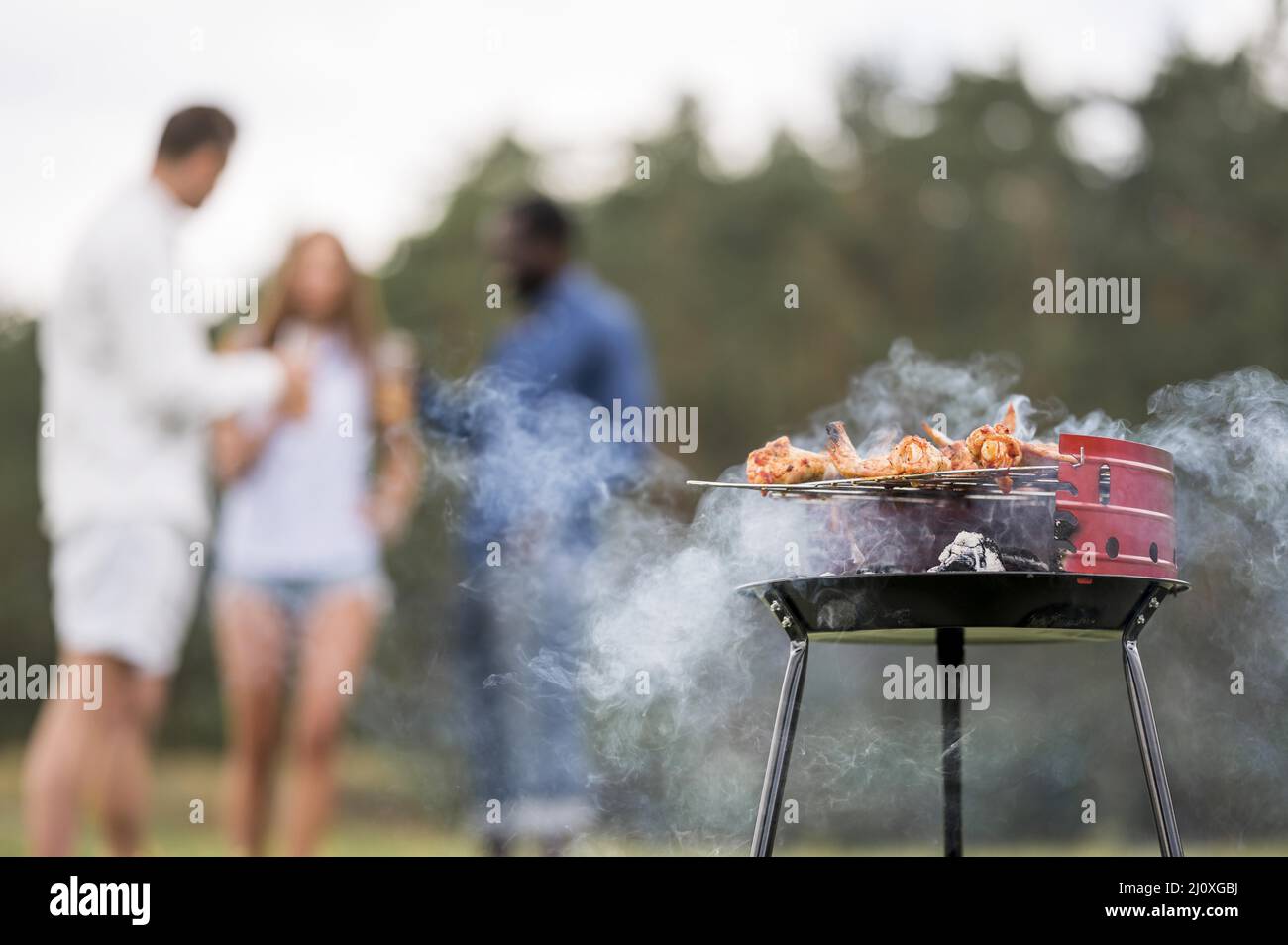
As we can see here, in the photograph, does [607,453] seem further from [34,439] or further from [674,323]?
[34,439]

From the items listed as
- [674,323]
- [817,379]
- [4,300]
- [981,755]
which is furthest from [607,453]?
[4,300]

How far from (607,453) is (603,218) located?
36.0 feet

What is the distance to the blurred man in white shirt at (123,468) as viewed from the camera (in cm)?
418

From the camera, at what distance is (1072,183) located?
13.2m

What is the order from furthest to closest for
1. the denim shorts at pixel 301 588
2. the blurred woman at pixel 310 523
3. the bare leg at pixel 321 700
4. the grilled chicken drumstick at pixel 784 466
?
the denim shorts at pixel 301 588 → the blurred woman at pixel 310 523 → the bare leg at pixel 321 700 → the grilled chicken drumstick at pixel 784 466

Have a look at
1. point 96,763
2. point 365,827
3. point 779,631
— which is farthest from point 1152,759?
point 365,827

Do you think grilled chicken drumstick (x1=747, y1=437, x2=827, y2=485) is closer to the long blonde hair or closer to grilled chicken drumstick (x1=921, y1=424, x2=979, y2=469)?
grilled chicken drumstick (x1=921, y1=424, x2=979, y2=469)

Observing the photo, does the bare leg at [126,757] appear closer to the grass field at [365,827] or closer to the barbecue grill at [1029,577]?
the grass field at [365,827]

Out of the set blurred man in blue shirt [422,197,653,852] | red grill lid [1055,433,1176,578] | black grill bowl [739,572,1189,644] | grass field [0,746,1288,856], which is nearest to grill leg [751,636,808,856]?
black grill bowl [739,572,1189,644]

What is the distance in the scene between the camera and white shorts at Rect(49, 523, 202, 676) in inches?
164

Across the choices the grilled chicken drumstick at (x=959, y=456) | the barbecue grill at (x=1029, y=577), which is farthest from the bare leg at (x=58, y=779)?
the grilled chicken drumstick at (x=959, y=456)

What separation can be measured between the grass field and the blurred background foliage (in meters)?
0.58

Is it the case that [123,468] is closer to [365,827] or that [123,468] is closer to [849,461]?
[849,461]

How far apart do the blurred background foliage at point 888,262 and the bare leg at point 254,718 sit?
16.0ft
